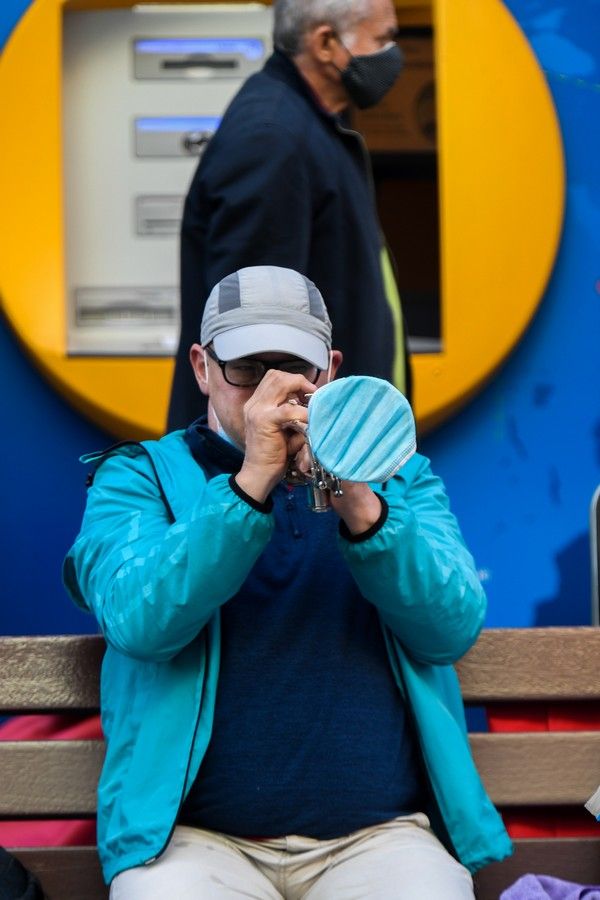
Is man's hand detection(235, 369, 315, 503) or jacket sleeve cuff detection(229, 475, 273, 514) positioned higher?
man's hand detection(235, 369, 315, 503)

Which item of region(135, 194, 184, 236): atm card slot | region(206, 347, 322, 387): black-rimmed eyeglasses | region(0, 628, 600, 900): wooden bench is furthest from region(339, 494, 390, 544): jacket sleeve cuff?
region(135, 194, 184, 236): atm card slot

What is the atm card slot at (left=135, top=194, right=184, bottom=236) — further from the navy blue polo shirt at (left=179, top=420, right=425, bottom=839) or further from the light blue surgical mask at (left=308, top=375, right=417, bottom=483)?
the light blue surgical mask at (left=308, top=375, right=417, bottom=483)

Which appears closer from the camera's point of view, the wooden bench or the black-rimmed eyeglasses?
the black-rimmed eyeglasses

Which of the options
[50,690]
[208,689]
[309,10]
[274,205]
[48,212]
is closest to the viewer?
[208,689]

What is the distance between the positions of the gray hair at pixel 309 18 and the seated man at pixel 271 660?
102 cm

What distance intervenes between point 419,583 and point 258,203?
1061mm

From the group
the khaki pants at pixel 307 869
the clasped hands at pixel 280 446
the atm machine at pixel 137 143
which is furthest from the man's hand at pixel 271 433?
the atm machine at pixel 137 143

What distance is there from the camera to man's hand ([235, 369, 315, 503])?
2111 millimetres

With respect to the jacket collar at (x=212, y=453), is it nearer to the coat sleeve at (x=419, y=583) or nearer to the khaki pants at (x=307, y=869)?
the coat sleeve at (x=419, y=583)

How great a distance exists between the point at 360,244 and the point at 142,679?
1158 millimetres

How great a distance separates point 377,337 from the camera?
308 cm

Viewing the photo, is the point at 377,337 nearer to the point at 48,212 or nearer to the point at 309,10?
the point at 309,10

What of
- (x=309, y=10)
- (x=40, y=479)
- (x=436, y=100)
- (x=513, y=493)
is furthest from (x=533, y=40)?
(x=40, y=479)

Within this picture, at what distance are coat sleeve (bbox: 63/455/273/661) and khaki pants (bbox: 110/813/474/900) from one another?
274mm
